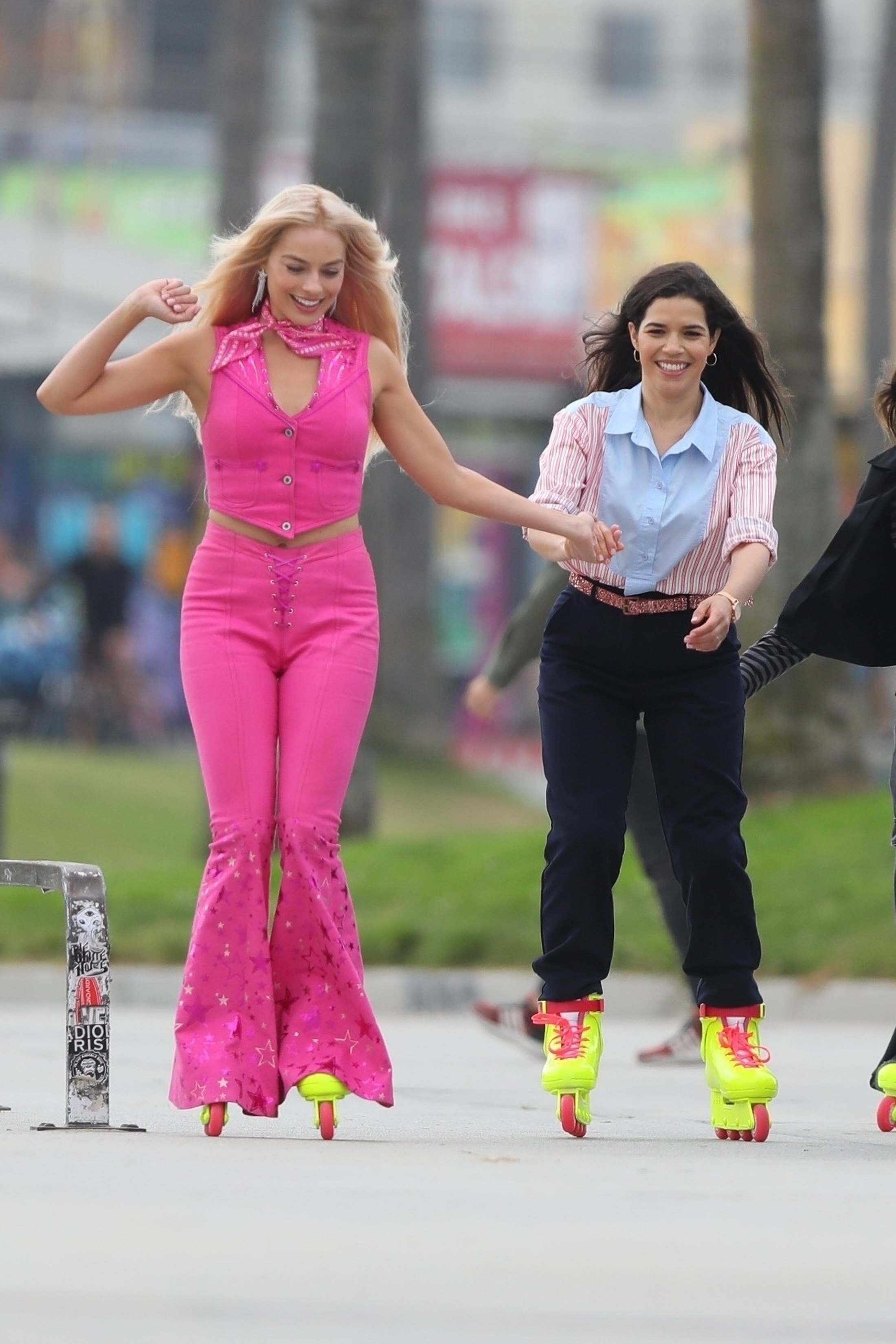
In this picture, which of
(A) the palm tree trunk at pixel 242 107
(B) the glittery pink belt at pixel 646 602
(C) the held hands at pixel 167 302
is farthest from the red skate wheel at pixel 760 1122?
(A) the palm tree trunk at pixel 242 107

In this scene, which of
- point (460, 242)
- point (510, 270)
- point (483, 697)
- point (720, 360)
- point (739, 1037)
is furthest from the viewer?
point (510, 270)

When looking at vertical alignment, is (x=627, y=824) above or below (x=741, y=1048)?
above

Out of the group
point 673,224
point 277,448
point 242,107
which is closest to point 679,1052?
point 277,448

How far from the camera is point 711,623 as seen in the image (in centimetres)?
545

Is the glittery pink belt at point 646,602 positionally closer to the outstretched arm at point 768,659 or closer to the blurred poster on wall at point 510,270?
the outstretched arm at point 768,659

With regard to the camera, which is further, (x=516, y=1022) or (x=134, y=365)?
(x=516, y=1022)

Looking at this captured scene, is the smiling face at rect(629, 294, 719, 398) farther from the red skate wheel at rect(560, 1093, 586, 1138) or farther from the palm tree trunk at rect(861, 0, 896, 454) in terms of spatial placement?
the palm tree trunk at rect(861, 0, 896, 454)

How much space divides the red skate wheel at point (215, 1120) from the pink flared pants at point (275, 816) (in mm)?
74

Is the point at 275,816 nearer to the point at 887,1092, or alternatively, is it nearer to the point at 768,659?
the point at 768,659

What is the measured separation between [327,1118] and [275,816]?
0.65m

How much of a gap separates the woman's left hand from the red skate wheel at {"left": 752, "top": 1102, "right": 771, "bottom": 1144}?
1010 mm

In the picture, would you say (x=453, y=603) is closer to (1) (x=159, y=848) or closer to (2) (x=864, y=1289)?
(1) (x=159, y=848)

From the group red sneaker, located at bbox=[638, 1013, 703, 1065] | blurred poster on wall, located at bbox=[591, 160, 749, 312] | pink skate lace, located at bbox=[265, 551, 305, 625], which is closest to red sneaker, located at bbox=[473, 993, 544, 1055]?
red sneaker, located at bbox=[638, 1013, 703, 1065]

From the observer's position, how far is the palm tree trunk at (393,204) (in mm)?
13781
